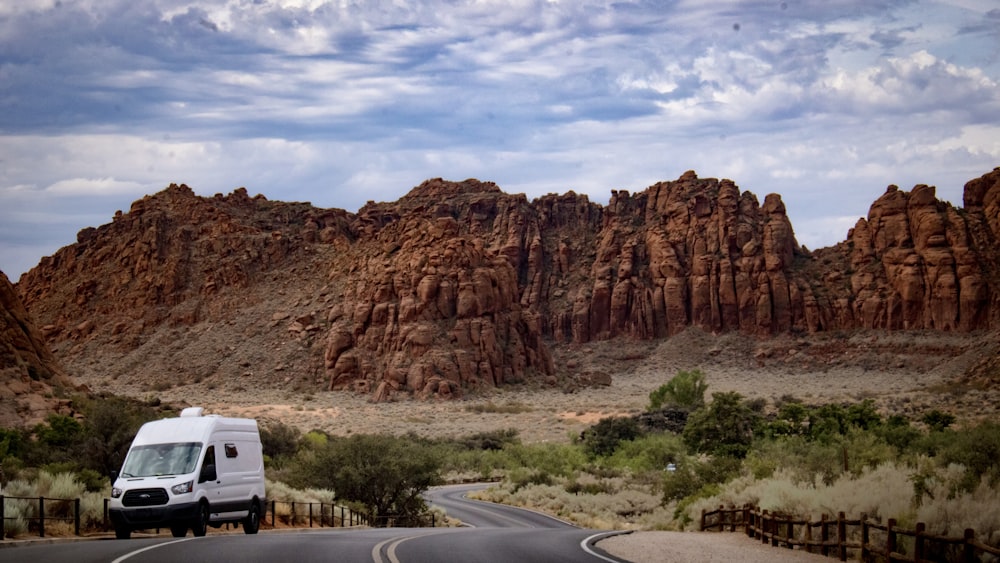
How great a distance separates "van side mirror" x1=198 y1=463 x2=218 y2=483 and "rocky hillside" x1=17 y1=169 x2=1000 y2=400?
74725 mm

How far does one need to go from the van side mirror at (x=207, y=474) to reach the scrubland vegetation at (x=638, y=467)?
3139 mm

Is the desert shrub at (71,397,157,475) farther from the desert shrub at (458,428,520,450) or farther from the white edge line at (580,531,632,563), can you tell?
the desert shrub at (458,428,520,450)

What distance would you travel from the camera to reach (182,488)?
2288cm

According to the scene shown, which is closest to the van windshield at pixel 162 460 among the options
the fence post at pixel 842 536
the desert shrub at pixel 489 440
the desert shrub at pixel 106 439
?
the desert shrub at pixel 106 439

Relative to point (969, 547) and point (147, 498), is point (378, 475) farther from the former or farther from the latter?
point (969, 547)

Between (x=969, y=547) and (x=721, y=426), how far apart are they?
43.1m

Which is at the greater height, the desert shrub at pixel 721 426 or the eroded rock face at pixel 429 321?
the eroded rock face at pixel 429 321

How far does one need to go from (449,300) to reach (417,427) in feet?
86.7

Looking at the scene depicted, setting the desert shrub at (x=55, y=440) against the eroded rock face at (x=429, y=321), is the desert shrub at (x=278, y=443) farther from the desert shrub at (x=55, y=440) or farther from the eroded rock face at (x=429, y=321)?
the eroded rock face at (x=429, y=321)

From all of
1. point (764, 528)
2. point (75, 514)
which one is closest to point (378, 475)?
point (75, 514)

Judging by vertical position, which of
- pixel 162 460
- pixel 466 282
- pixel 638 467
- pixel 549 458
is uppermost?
pixel 466 282

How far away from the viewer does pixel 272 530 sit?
Answer: 28250 millimetres

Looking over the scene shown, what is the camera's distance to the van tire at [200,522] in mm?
23016

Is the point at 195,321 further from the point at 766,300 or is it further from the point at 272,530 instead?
the point at 272,530
